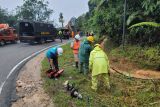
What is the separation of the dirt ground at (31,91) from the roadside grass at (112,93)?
0.25 meters

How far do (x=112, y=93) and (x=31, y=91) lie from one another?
9.64 ft

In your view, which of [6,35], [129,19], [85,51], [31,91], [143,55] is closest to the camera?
[31,91]

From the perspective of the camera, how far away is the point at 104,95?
10.3 meters

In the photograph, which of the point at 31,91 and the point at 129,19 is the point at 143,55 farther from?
the point at 31,91

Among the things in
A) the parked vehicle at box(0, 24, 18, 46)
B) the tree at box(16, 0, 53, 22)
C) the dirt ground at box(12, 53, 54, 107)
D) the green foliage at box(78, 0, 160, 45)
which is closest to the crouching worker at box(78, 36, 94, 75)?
the dirt ground at box(12, 53, 54, 107)

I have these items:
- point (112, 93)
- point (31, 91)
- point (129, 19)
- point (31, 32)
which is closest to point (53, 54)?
point (31, 91)

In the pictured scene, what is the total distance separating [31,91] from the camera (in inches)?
448

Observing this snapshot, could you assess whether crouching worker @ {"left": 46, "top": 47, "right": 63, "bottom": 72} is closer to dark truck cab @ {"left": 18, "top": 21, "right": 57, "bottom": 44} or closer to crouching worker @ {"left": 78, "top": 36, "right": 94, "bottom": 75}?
crouching worker @ {"left": 78, "top": 36, "right": 94, "bottom": 75}

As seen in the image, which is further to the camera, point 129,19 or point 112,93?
point 129,19

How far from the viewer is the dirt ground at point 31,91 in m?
9.97

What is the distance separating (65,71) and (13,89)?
138 inches

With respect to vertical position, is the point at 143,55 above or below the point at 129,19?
below

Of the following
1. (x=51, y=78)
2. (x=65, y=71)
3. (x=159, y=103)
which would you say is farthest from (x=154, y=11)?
(x=159, y=103)

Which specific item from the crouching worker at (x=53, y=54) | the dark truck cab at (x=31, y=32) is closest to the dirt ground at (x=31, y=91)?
the crouching worker at (x=53, y=54)
